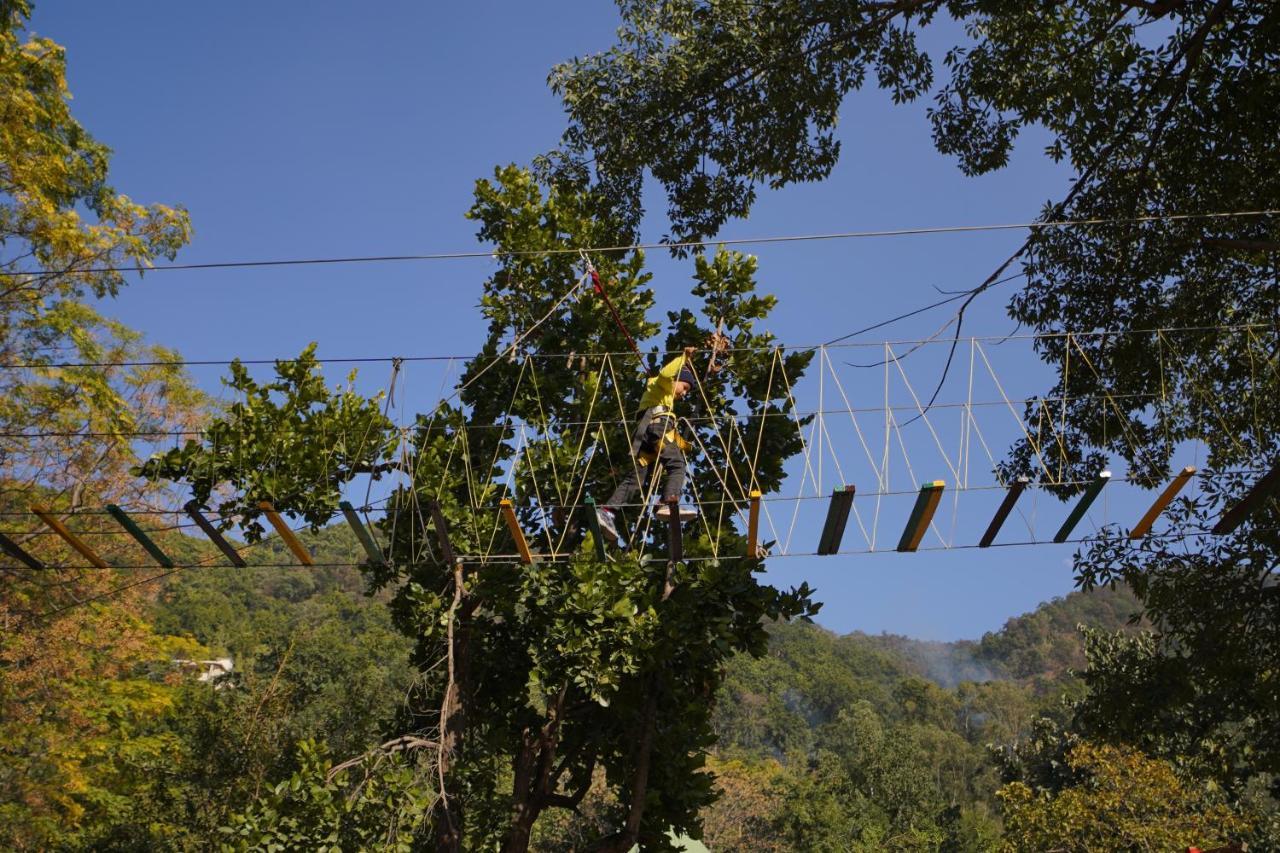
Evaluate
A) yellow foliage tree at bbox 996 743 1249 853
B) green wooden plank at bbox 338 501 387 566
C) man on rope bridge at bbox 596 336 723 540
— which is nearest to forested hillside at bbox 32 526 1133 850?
green wooden plank at bbox 338 501 387 566

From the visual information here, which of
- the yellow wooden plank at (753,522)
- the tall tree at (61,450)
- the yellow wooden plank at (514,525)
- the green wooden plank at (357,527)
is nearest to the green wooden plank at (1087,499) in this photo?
the yellow wooden plank at (753,522)

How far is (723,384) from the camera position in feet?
28.4

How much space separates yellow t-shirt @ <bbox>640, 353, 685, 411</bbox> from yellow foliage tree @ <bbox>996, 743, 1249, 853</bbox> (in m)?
10.4

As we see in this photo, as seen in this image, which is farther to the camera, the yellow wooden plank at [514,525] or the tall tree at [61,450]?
the tall tree at [61,450]

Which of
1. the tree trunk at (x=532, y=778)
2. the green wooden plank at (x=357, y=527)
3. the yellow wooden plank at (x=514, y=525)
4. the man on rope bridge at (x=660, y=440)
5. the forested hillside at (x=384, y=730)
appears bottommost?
the tree trunk at (x=532, y=778)

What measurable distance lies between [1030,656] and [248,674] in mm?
101607

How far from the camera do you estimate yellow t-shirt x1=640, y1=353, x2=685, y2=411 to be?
6559 mm

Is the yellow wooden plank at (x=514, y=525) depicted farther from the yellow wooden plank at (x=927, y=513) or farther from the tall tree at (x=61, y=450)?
the tall tree at (x=61, y=450)

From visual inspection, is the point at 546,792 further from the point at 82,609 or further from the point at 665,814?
the point at 82,609

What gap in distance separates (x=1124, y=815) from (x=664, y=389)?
1097 centimetres

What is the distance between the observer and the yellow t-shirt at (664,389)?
6.56 meters

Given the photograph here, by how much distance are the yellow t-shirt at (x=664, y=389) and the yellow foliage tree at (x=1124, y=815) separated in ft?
34.0

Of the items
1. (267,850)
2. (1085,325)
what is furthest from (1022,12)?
(267,850)

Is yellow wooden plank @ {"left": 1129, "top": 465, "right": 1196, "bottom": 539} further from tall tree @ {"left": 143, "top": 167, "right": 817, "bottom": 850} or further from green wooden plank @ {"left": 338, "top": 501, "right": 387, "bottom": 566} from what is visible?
green wooden plank @ {"left": 338, "top": 501, "right": 387, "bottom": 566}
